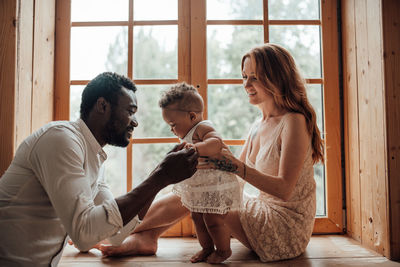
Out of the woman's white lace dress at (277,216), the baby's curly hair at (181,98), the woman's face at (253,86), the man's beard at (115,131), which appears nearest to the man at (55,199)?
the man's beard at (115,131)

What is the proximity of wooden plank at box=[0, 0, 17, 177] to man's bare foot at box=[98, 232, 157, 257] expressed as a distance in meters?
0.70

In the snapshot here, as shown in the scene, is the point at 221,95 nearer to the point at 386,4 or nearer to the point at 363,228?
the point at 386,4

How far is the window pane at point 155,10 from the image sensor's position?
2.26 meters

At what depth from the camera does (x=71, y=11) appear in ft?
7.37

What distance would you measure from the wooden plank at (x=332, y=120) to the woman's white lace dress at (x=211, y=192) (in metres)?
0.84

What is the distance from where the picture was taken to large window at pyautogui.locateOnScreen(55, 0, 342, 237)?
7.23 ft

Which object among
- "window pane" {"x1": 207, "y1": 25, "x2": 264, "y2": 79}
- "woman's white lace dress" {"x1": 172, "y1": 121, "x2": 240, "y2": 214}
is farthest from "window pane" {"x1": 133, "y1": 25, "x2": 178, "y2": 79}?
"woman's white lace dress" {"x1": 172, "y1": 121, "x2": 240, "y2": 214}

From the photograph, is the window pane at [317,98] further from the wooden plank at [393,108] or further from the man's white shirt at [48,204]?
the man's white shirt at [48,204]

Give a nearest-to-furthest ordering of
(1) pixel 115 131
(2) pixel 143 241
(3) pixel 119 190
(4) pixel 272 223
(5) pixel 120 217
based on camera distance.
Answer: (5) pixel 120 217
(1) pixel 115 131
(4) pixel 272 223
(2) pixel 143 241
(3) pixel 119 190

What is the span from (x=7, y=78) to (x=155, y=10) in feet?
3.57

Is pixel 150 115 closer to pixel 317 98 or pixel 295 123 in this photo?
pixel 295 123

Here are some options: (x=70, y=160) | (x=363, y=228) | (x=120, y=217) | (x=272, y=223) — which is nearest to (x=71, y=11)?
Answer: (x=70, y=160)

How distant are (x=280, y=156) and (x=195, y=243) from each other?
2.66 ft

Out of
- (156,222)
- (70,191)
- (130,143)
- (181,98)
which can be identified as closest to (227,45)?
(181,98)
